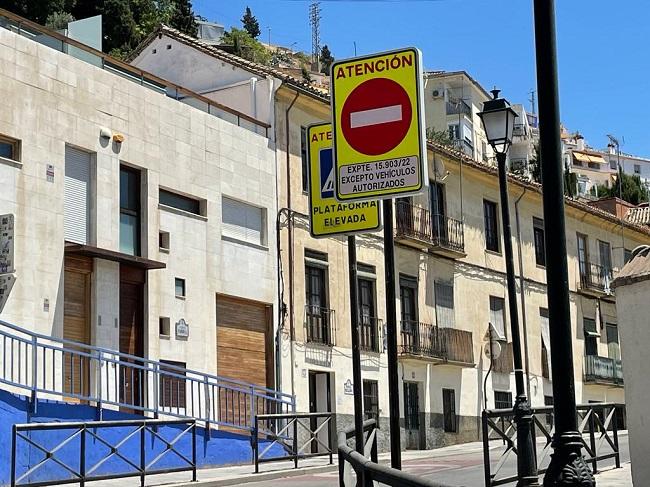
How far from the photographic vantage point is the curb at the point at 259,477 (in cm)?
1664

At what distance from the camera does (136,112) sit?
74.5 ft

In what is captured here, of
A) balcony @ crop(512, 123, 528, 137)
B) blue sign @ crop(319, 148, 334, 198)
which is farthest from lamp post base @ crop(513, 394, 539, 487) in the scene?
balcony @ crop(512, 123, 528, 137)

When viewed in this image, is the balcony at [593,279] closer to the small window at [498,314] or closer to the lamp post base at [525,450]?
the small window at [498,314]

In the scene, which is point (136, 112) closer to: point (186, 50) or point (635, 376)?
point (186, 50)

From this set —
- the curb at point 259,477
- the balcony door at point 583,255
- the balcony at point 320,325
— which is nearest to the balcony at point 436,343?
the balcony at point 320,325

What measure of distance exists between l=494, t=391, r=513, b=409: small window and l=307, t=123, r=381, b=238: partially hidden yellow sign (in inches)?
1071

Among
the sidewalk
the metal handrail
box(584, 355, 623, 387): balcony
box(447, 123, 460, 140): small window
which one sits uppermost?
box(447, 123, 460, 140): small window

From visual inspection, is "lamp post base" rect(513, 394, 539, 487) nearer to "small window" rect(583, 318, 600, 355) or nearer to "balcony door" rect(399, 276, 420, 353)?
"balcony door" rect(399, 276, 420, 353)

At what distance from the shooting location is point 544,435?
52.2 ft

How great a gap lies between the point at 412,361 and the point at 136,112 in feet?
40.0

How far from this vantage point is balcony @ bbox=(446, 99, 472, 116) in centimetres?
6034

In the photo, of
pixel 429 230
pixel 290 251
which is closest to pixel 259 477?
pixel 290 251

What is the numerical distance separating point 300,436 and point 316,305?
294 inches

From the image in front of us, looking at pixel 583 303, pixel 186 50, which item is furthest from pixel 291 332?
pixel 583 303
